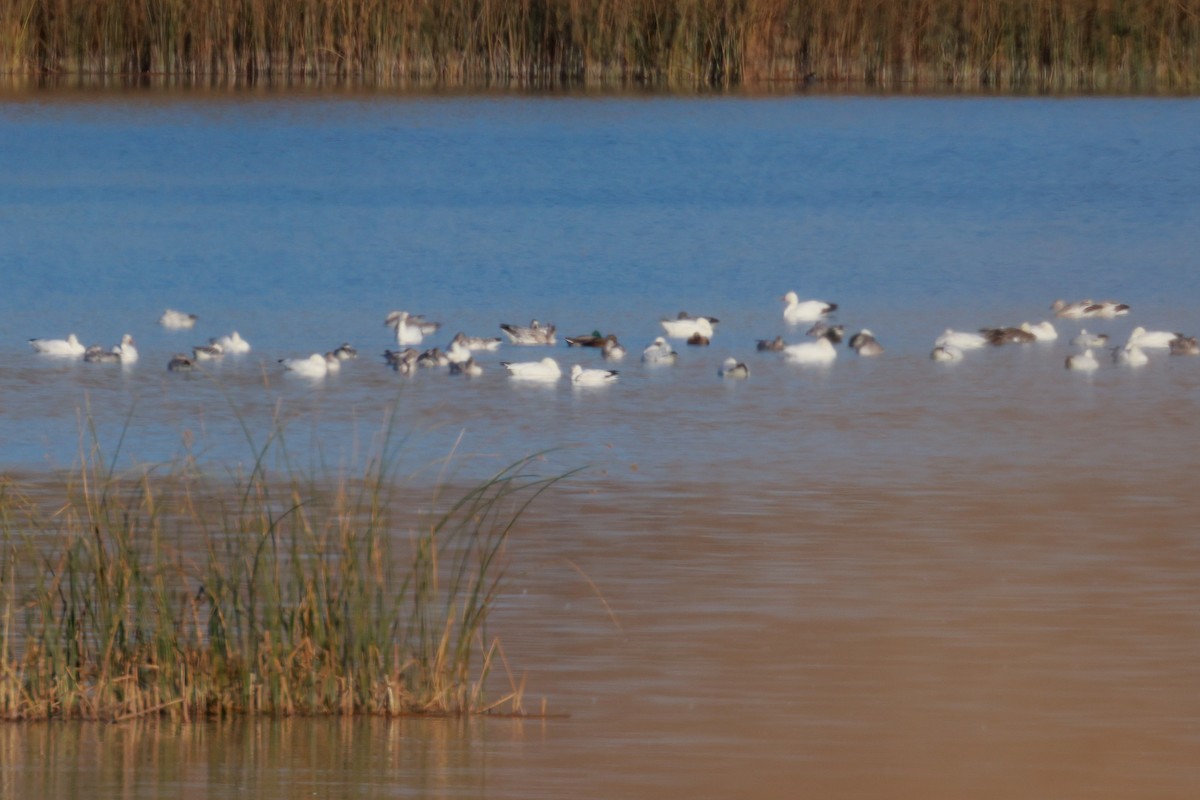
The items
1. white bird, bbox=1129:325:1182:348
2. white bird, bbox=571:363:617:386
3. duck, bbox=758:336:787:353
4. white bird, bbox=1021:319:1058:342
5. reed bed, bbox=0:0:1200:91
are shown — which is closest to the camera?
white bird, bbox=571:363:617:386

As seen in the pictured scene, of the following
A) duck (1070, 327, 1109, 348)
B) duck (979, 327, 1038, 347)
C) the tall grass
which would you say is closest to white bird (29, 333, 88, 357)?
duck (979, 327, 1038, 347)

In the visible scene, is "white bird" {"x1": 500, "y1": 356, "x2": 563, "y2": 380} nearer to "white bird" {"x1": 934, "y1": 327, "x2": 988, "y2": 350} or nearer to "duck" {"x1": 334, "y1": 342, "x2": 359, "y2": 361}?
"duck" {"x1": 334, "y1": 342, "x2": 359, "y2": 361}

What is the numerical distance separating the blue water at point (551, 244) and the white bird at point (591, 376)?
0.09 metres

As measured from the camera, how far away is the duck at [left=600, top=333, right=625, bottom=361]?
1333cm

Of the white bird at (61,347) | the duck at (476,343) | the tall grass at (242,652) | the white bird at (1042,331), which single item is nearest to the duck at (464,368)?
the duck at (476,343)

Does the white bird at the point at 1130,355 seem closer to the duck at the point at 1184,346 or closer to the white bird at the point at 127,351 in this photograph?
the duck at the point at 1184,346

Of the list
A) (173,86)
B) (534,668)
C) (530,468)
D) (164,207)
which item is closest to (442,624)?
(534,668)

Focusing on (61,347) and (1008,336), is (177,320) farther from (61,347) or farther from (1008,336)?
(1008,336)

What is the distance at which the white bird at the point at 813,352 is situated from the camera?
1351 centimetres

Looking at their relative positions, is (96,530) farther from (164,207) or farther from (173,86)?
(173,86)

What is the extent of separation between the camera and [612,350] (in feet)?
43.7

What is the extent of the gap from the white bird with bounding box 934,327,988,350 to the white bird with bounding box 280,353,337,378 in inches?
144

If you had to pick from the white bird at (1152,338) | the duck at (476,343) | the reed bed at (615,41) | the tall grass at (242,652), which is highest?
the reed bed at (615,41)

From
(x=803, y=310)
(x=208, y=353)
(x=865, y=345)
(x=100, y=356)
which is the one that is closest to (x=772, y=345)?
(x=865, y=345)
